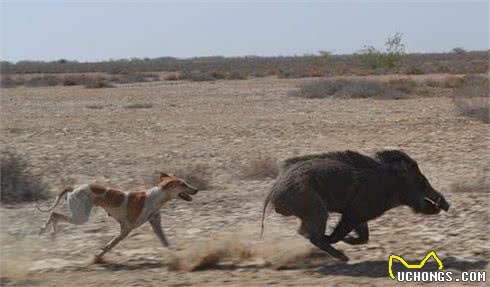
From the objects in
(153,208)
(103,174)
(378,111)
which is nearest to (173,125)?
(378,111)

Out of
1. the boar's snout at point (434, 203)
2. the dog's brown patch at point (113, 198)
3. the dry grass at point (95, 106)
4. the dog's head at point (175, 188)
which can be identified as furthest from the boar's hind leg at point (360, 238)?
the dry grass at point (95, 106)

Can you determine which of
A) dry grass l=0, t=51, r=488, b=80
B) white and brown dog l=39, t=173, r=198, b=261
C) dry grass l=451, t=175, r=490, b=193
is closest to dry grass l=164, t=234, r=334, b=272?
white and brown dog l=39, t=173, r=198, b=261

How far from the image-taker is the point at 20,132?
961 inches

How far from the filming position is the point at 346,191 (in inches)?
332

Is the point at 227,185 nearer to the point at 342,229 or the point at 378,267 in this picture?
the point at 342,229

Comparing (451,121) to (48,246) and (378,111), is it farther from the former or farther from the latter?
(48,246)

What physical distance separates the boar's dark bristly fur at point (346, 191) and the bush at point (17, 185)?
19.3ft

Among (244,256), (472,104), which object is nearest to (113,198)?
(244,256)

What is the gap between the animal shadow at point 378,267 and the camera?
7.91 metres

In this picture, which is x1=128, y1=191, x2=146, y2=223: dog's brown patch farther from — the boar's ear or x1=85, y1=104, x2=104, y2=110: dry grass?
x1=85, y1=104, x2=104, y2=110: dry grass

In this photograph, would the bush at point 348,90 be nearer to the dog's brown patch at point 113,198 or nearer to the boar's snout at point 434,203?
the boar's snout at point 434,203

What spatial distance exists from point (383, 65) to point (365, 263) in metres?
60.8

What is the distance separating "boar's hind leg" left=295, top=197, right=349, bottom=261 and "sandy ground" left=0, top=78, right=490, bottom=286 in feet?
0.65

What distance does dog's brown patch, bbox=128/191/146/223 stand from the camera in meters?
9.14
